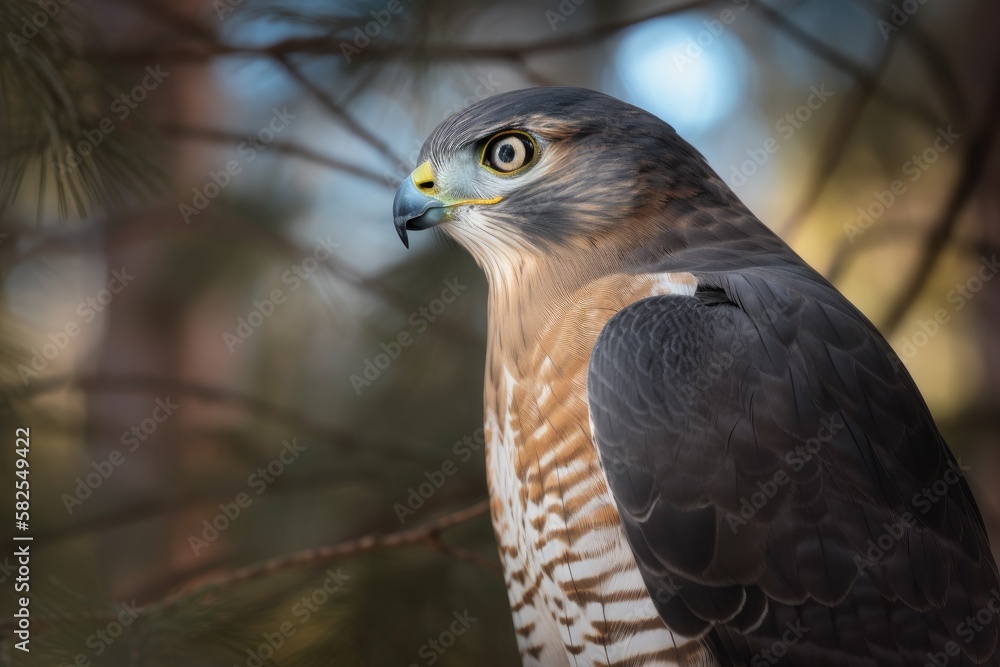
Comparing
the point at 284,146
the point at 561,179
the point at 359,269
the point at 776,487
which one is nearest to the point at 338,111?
the point at 284,146

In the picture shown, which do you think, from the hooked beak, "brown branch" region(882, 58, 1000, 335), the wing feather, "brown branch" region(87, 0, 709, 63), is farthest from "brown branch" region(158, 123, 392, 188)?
A: "brown branch" region(882, 58, 1000, 335)

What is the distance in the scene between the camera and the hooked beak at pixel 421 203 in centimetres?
137

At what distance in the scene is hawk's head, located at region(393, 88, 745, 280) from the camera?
52.1 inches

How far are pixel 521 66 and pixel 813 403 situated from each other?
1452 millimetres

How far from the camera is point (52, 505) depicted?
7.18ft

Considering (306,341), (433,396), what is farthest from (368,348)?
(306,341)

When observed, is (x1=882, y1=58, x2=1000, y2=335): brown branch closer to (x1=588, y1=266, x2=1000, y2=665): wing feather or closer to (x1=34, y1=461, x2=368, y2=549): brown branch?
(x1=588, y1=266, x2=1000, y2=665): wing feather

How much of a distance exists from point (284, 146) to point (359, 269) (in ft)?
1.31

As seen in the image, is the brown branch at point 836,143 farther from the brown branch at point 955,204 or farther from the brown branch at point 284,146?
the brown branch at point 284,146

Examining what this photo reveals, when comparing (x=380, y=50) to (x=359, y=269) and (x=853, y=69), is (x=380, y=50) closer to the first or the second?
(x=359, y=269)

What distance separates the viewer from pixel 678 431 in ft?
3.58

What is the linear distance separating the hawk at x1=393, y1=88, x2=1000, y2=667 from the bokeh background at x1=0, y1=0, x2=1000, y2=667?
648 mm

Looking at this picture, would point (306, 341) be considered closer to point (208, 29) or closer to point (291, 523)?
point (291, 523)

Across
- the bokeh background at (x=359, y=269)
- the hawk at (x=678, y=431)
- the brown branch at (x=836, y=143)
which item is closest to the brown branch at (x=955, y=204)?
the bokeh background at (x=359, y=269)
